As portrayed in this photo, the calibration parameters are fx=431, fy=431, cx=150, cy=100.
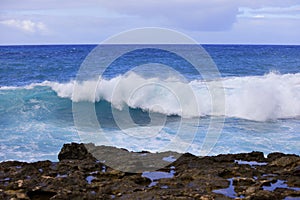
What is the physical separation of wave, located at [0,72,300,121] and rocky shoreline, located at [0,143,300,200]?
320 inches

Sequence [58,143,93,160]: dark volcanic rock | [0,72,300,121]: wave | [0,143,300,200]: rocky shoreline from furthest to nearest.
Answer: [0,72,300,121]: wave, [58,143,93,160]: dark volcanic rock, [0,143,300,200]: rocky shoreline

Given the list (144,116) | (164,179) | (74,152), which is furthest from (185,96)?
(164,179)

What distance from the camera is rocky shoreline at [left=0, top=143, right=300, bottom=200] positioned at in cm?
578

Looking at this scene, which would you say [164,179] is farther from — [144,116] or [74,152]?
[144,116]

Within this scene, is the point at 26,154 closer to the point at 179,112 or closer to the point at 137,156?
the point at 137,156

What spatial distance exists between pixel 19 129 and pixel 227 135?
6336mm

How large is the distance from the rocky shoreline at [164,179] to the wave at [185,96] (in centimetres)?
812

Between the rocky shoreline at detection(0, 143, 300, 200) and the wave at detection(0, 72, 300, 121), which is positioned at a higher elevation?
the wave at detection(0, 72, 300, 121)

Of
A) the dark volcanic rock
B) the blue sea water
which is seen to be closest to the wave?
the blue sea water

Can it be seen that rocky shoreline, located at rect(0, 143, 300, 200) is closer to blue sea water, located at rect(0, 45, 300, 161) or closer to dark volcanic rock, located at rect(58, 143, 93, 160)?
dark volcanic rock, located at rect(58, 143, 93, 160)

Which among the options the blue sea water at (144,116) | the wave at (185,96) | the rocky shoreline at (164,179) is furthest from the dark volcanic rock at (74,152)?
the wave at (185,96)

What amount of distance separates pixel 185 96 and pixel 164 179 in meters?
13.8

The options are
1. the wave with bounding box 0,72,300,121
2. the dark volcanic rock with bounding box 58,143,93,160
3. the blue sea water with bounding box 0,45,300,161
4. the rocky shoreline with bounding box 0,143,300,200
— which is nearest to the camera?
the rocky shoreline with bounding box 0,143,300,200

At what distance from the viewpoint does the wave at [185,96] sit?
629 inches
